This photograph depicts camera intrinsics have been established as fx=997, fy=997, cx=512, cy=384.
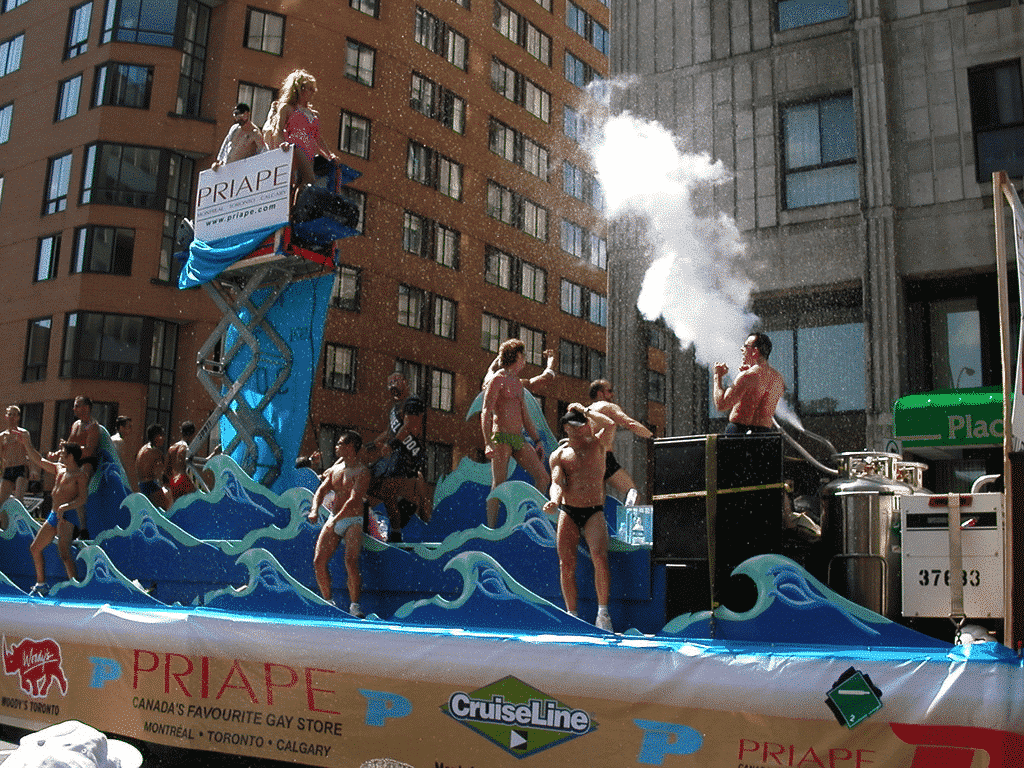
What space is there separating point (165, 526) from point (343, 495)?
2.15 metres

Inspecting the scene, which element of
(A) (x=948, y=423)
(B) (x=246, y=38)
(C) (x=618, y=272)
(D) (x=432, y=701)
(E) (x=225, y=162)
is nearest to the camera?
(D) (x=432, y=701)

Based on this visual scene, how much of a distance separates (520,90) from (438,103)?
18.3 feet

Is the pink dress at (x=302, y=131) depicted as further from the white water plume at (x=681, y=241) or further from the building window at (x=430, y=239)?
the building window at (x=430, y=239)

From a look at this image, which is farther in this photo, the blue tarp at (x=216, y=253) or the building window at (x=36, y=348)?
the building window at (x=36, y=348)

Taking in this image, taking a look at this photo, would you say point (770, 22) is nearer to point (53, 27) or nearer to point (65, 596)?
point (65, 596)

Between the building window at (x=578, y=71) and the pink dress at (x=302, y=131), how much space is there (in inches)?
1384

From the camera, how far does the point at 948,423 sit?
10.6 meters

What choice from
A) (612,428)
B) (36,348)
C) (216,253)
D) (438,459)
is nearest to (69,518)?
(216,253)

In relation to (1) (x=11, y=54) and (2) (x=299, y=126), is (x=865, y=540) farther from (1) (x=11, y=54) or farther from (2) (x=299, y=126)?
(1) (x=11, y=54)

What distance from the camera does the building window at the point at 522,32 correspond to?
38.4 meters

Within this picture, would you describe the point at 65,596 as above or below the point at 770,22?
below

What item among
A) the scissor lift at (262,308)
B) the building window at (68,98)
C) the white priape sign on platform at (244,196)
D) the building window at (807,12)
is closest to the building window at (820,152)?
the building window at (807,12)

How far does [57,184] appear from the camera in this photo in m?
30.6

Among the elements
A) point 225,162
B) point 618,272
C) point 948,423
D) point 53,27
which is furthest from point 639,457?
point 53,27
